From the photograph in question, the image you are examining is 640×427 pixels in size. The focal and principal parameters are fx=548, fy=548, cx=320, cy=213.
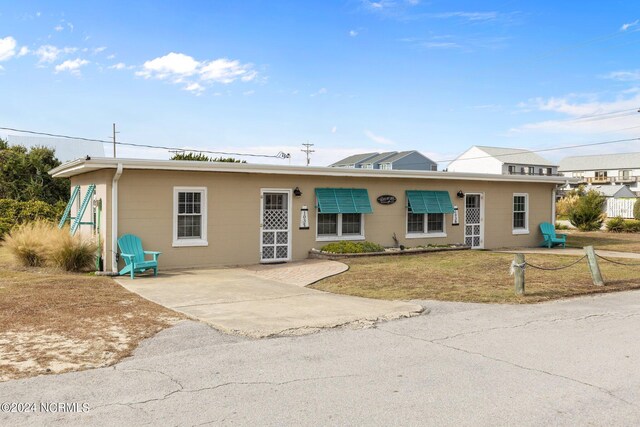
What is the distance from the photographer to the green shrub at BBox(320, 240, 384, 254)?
16.0 metres

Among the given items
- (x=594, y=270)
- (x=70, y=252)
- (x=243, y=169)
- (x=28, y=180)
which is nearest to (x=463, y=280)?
(x=594, y=270)

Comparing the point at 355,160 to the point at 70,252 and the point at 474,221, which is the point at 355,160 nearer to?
the point at 474,221

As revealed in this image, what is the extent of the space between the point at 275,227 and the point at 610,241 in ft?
51.5

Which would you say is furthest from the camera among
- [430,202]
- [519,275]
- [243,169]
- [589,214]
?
[589,214]

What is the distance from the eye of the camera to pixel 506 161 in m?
67.1

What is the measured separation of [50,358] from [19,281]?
628 cm

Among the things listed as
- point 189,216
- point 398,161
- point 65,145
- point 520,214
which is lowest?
point 189,216

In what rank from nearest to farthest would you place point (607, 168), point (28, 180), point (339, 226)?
1. point (339, 226)
2. point (28, 180)
3. point (607, 168)

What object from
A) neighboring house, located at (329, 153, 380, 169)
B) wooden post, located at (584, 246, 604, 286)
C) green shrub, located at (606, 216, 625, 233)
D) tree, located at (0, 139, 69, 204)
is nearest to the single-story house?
wooden post, located at (584, 246, 604, 286)

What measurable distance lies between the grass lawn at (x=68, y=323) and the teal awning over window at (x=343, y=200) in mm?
6945

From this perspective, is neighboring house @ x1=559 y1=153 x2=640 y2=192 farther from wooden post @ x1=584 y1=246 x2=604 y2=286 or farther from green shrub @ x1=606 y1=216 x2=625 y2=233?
wooden post @ x1=584 y1=246 x2=604 y2=286

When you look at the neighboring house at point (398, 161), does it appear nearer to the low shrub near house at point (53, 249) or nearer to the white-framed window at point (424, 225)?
the white-framed window at point (424, 225)

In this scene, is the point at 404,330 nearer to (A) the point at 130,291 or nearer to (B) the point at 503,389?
(B) the point at 503,389

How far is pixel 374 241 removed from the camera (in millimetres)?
17531
